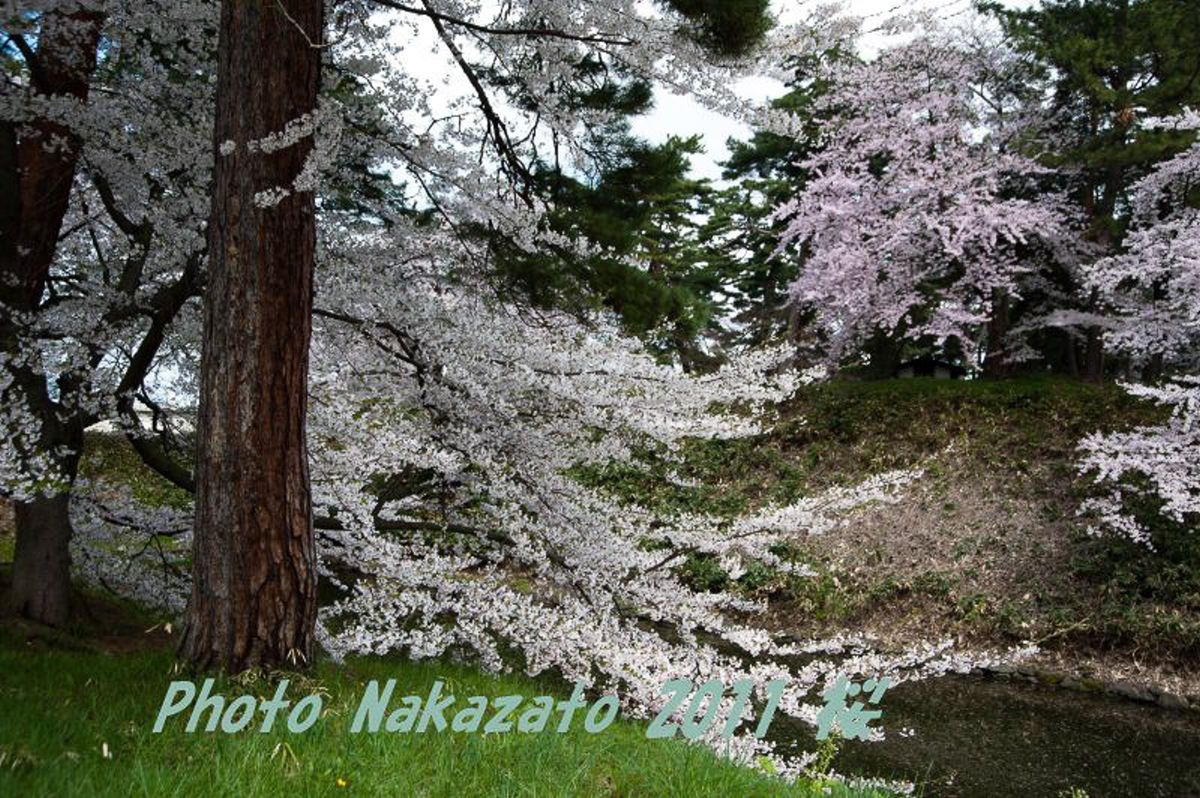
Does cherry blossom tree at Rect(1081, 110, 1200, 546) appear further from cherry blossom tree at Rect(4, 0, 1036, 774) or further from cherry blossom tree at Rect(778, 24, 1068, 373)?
cherry blossom tree at Rect(4, 0, 1036, 774)

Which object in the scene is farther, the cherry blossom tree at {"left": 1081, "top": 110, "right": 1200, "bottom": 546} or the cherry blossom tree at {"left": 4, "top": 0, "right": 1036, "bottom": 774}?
the cherry blossom tree at {"left": 1081, "top": 110, "right": 1200, "bottom": 546}

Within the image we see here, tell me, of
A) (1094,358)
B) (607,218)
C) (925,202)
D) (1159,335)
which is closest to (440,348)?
(607,218)

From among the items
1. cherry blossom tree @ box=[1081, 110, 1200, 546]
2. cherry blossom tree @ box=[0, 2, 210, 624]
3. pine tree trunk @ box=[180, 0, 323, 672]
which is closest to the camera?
pine tree trunk @ box=[180, 0, 323, 672]

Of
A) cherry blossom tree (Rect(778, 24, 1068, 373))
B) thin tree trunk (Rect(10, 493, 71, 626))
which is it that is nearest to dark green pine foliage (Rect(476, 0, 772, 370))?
thin tree trunk (Rect(10, 493, 71, 626))

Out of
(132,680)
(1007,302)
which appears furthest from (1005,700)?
(1007,302)

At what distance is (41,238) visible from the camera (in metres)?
4.93

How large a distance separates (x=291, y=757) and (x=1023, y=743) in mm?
6790

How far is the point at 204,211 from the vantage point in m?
4.77

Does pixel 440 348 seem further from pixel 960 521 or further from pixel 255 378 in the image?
pixel 960 521

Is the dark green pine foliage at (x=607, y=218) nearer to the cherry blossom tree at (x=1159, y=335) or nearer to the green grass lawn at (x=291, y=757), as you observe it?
the green grass lawn at (x=291, y=757)

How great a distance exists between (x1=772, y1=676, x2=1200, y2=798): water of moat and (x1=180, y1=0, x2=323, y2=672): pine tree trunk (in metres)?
4.16

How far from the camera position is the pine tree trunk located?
128 inches

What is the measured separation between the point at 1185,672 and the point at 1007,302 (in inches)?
319

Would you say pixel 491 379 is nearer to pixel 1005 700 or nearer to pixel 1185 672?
pixel 1005 700
